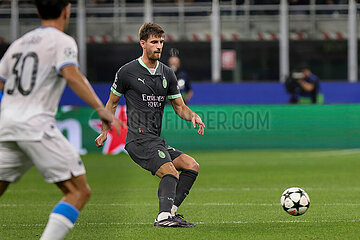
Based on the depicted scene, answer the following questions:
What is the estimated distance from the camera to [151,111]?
27.8 ft

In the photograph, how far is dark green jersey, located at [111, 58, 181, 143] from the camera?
8.45 meters

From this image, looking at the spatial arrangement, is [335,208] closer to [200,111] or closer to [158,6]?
[200,111]

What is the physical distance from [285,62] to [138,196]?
64.7 ft

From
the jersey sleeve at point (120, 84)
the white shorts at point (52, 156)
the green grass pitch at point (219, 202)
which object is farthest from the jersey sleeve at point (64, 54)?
the jersey sleeve at point (120, 84)

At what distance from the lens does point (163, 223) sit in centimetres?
804

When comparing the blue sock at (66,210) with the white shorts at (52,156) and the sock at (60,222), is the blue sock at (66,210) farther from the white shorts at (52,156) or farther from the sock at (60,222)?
the white shorts at (52,156)

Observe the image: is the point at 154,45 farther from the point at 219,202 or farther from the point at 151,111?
the point at 219,202

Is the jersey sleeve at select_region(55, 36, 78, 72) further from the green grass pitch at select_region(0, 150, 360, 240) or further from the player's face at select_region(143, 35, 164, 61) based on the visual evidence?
the player's face at select_region(143, 35, 164, 61)

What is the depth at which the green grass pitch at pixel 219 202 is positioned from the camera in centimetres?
789

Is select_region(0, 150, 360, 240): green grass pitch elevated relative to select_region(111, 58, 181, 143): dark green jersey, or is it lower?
lower

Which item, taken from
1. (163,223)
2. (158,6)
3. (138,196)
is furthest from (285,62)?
(163,223)

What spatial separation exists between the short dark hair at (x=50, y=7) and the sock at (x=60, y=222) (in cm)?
137

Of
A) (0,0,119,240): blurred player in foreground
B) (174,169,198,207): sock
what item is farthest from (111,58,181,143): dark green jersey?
(0,0,119,240): blurred player in foreground

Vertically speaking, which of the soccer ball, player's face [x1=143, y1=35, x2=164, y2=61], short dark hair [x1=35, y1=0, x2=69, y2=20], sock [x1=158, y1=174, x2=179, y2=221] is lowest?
the soccer ball
